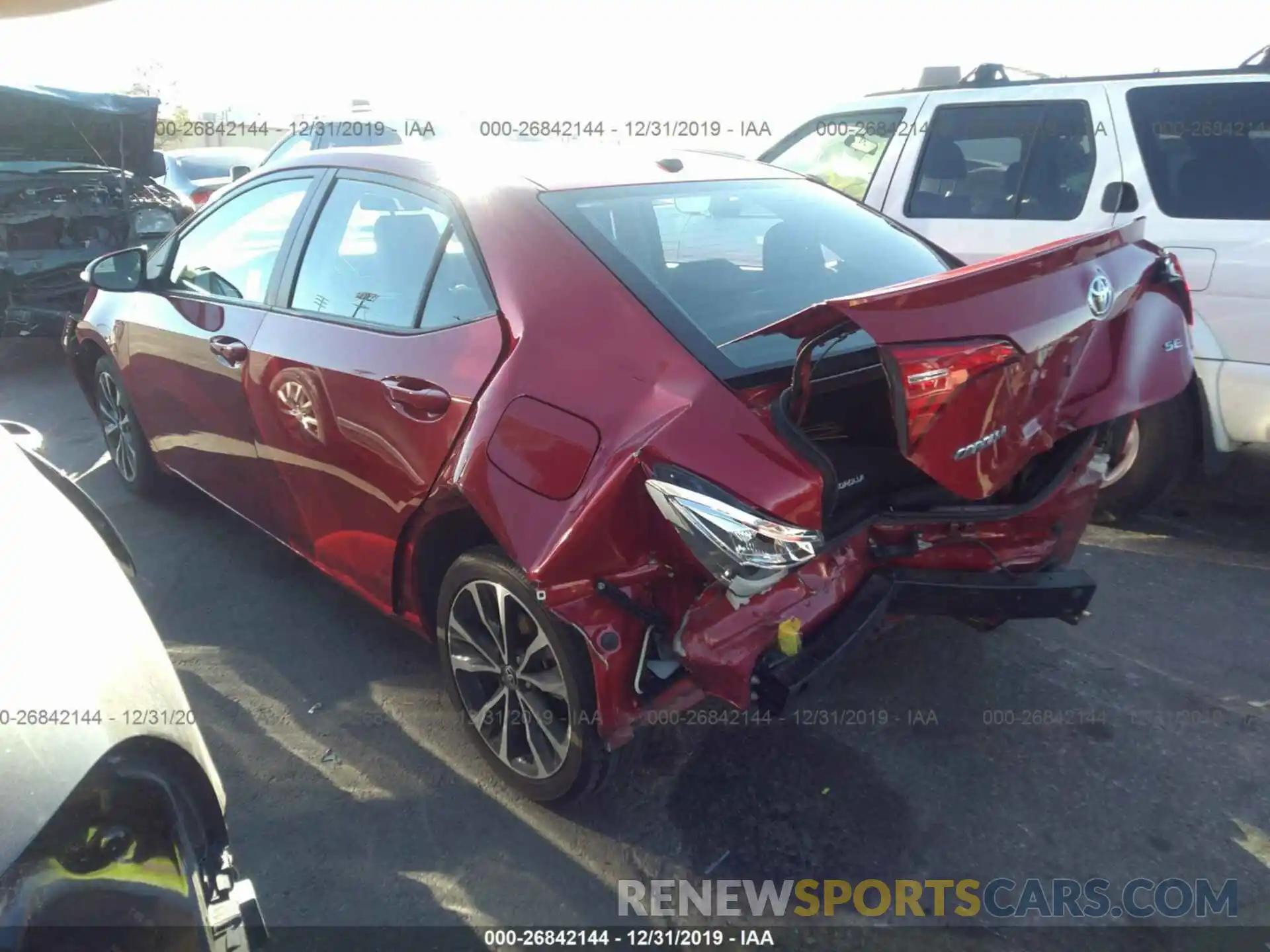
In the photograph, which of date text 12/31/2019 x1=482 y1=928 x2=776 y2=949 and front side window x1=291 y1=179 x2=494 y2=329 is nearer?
date text 12/31/2019 x1=482 y1=928 x2=776 y2=949

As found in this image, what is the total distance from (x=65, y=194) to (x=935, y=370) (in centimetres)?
813

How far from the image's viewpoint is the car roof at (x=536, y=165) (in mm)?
2834

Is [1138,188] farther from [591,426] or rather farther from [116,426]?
[116,426]

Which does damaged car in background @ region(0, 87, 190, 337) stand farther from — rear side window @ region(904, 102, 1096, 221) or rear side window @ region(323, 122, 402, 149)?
rear side window @ region(904, 102, 1096, 221)

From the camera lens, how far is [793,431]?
7.04 feet

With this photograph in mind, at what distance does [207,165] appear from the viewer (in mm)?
13945

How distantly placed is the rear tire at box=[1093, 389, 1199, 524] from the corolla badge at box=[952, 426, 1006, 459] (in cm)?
248

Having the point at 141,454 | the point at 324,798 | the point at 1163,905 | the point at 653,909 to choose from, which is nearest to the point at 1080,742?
the point at 1163,905

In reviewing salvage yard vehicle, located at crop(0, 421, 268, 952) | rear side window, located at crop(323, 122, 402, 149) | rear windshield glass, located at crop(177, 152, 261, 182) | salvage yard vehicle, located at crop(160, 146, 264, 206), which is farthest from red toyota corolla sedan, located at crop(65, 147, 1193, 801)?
rear windshield glass, located at crop(177, 152, 261, 182)

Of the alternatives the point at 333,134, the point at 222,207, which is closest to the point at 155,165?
the point at 333,134

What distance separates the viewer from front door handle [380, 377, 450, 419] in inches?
101

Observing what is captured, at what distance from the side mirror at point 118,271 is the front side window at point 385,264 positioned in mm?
1241

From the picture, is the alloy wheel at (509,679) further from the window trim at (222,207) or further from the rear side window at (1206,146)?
the rear side window at (1206,146)

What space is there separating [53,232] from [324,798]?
6905mm
